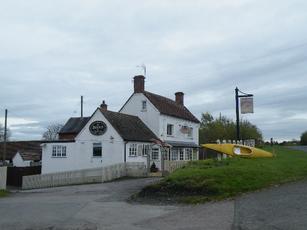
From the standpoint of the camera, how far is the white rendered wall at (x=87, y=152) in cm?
4147

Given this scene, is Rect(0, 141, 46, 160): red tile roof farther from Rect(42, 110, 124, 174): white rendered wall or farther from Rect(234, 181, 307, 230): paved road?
Rect(234, 181, 307, 230): paved road

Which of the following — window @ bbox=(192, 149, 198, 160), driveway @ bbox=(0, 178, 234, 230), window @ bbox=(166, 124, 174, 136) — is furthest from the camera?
window @ bbox=(192, 149, 198, 160)

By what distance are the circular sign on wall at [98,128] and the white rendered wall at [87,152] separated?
0.94ft

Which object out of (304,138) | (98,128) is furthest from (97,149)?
(304,138)

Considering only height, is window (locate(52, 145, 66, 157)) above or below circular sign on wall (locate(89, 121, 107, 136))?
below

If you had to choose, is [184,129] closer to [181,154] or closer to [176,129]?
[176,129]

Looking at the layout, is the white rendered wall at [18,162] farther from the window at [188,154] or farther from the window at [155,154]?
the window at [155,154]

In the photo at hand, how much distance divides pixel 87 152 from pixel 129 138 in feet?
14.6

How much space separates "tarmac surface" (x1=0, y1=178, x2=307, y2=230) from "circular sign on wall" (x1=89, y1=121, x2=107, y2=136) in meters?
25.5

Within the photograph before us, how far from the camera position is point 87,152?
43.1 m

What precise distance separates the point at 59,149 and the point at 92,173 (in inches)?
493

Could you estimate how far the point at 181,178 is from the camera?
57.6 ft

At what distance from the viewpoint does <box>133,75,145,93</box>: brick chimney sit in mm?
50109

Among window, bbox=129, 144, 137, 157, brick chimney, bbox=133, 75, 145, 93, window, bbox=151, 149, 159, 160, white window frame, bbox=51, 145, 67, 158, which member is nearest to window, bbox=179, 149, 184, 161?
window, bbox=151, 149, 159, 160
